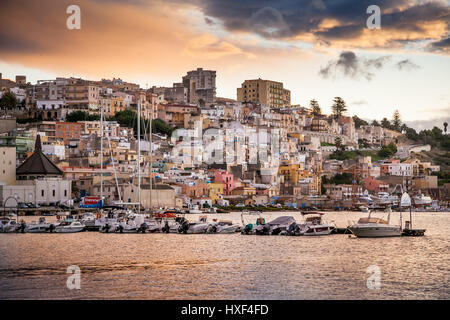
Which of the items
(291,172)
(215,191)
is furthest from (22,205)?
(291,172)

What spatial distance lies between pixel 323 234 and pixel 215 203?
140ft

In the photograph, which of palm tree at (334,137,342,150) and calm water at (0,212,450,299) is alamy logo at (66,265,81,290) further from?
palm tree at (334,137,342,150)

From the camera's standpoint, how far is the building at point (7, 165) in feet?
238

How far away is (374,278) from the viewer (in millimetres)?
26656

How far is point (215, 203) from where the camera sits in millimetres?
87562

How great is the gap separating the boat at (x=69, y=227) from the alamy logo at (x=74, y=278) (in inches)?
771

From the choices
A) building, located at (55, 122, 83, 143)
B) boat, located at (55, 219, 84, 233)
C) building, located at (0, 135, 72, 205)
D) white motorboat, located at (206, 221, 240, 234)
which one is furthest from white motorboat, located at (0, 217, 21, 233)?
building, located at (55, 122, 83, 143)

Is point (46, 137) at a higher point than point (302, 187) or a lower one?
higher

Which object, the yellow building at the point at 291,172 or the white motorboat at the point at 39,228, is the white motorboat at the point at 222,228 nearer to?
the white motorboat at the point at 39,228

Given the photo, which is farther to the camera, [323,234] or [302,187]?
[302,187]

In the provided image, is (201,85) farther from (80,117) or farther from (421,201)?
(421,201)

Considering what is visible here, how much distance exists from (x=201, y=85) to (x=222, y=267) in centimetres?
13782

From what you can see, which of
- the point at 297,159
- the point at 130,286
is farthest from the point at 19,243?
the point at 297,159
